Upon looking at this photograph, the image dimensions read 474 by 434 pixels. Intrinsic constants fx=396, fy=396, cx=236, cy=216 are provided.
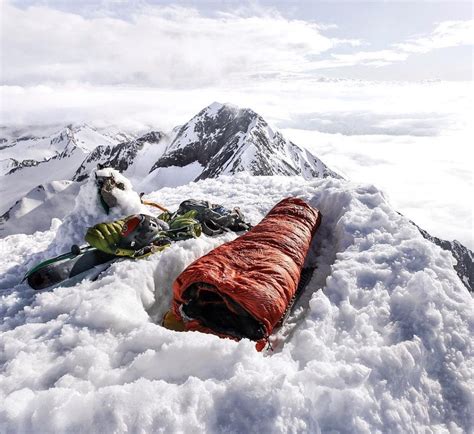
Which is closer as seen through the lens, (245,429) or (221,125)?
(245,429)

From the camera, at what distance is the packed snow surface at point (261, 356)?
288 cm

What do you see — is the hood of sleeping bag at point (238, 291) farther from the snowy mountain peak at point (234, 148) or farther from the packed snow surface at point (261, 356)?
the snowy mountain peak at point (234, 148)

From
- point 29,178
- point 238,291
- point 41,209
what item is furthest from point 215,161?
point 29,178

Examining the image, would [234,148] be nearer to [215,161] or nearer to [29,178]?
[215,161]

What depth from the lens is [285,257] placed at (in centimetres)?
550

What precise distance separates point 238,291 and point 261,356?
3.30ft

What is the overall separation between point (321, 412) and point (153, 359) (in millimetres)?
1457

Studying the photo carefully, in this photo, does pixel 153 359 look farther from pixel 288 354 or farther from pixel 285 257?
pixel 285 257

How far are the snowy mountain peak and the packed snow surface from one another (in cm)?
7094

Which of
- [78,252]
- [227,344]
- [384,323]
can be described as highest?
[227,344]

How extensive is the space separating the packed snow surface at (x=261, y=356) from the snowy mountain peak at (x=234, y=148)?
2793 inches

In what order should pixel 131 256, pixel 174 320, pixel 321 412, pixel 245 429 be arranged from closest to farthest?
pixel 245 429
pixel 321 412
pixel 174 320
pixel 131 256

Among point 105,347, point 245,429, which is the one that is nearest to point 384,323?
point 245,429

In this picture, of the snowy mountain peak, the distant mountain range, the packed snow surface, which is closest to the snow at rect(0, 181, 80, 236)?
the distant mountain range
